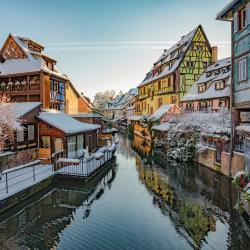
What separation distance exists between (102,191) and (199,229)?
6.93 metres

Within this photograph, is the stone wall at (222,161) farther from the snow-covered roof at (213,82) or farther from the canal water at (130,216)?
the snow-covered roof at (213,82)

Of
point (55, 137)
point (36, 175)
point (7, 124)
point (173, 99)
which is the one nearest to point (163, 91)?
point (173, 99)

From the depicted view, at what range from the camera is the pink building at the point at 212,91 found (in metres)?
27.8

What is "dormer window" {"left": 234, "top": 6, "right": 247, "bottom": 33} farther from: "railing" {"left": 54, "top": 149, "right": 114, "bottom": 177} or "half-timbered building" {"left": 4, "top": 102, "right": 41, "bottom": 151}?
"half-timbered building" {"left": 4, "top": 102, "right": 41, "bottom": 151}

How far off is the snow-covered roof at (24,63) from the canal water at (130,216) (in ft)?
43.2

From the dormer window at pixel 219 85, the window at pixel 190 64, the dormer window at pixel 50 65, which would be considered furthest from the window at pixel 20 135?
the window at pixel 190 64

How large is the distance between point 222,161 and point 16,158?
15.7 meters

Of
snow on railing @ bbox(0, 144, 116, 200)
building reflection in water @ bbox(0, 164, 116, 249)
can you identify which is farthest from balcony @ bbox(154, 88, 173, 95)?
building reflection in water @ bbox(0, 164, 116, 249)

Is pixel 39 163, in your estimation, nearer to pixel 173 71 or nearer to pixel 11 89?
pixel 11 89

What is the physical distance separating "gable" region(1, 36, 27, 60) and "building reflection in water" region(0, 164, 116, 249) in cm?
1640

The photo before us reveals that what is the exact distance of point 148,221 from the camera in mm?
10945

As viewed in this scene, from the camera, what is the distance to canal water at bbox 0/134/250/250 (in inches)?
361

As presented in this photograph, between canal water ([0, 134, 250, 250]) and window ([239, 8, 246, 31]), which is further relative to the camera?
window ([239, 8, 246, 31])

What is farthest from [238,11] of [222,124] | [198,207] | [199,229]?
[199,229]
